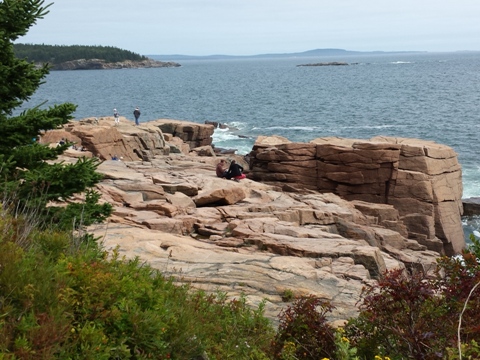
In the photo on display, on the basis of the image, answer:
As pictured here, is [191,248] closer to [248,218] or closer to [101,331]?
[248,218]

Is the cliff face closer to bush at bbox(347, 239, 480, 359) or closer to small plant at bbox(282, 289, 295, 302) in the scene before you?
small plant at bbox(282, 289, 295, 302)

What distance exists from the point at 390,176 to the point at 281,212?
30.7 ft

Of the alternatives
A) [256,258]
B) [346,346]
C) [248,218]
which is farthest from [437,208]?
[346,346]

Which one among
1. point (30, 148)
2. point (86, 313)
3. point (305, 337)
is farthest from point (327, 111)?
point (86, 313)

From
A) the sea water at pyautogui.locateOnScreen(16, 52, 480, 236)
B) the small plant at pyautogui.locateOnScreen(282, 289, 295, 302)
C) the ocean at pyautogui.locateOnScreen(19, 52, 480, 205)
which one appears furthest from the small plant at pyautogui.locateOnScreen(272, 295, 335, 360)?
the ocean at pyautogui.locateOnScreen(19, 52, 480, 205)

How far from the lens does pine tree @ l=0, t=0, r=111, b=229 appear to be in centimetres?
978

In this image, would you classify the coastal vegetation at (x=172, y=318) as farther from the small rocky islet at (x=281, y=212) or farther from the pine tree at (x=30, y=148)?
the small rocky islet at (x=281, y=212)

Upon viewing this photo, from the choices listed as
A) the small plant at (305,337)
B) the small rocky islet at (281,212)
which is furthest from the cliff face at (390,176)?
the small plant at (305,337)

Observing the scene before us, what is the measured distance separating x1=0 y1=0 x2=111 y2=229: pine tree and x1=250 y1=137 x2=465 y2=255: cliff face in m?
18.5

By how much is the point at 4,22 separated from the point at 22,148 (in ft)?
6.99

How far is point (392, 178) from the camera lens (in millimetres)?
27078

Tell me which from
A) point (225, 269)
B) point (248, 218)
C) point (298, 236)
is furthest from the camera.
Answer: point (248, 218)

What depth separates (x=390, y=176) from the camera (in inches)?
1070

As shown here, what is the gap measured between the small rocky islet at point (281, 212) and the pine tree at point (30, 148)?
2.11 meters
